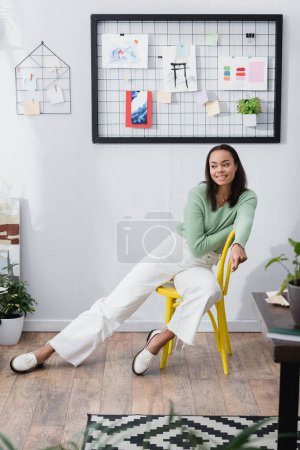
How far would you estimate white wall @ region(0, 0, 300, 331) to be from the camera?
3656 millimetres

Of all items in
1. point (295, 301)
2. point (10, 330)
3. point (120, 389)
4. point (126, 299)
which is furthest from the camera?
point (10, 330)

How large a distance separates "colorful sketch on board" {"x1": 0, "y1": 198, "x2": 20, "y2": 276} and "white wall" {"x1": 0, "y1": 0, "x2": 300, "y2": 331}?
0.06m

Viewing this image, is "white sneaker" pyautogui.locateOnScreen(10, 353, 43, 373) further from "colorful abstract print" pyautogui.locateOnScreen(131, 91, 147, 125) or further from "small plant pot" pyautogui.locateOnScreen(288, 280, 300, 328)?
"small plant pot" pyautogui.locateOnScreen(288, 280, 300, 328)

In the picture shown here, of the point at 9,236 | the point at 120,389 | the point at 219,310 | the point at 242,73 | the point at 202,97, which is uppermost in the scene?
the point at 242,73

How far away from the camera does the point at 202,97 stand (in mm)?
3678

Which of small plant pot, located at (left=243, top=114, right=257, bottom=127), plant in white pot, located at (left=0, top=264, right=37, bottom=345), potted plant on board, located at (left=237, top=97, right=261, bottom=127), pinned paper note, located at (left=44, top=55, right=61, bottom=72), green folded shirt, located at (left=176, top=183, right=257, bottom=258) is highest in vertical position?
pinned paper note, located at (left=44, top=55, right=61, bottom=72)

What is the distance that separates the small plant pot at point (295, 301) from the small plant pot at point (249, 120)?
1857 millimetres

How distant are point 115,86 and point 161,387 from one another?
1.66 m

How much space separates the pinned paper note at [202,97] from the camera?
3.67 meters

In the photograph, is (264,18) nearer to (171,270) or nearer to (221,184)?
(221,184)

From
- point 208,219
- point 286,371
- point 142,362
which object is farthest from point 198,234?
point 286,371

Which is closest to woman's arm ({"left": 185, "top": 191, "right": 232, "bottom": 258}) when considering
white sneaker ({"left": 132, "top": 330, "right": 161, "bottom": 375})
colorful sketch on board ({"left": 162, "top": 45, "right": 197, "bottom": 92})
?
white sneaker ({"left": 132, "top": 330, "right": 161, "bottom": 375})

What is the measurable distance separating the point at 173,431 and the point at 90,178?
169 cm

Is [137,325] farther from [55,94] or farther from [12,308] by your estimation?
[55,94]
